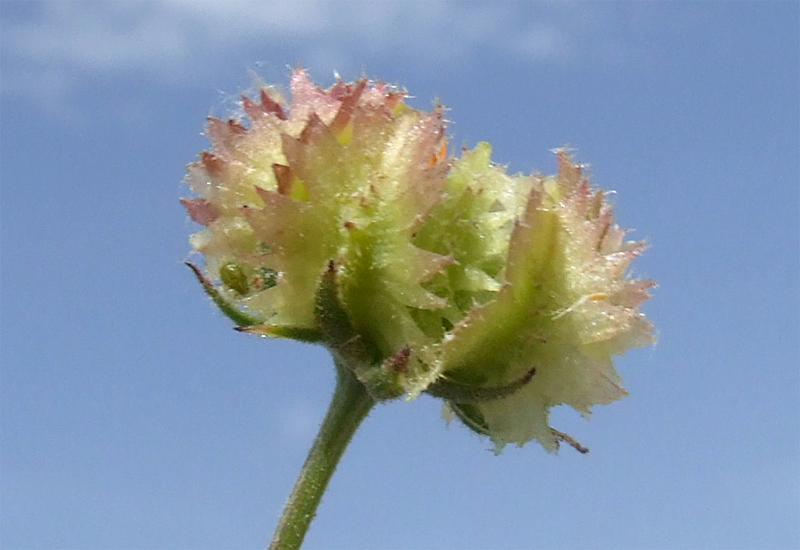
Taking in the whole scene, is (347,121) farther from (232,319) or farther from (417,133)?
(232,319)

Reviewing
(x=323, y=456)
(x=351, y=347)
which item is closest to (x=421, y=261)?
(x=351, y=347)

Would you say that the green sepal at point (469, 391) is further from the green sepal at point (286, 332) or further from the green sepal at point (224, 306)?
the green sepal at point (224, 306)

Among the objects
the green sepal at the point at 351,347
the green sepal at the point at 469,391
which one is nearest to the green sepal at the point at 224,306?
the green sepal at the point at 351,347

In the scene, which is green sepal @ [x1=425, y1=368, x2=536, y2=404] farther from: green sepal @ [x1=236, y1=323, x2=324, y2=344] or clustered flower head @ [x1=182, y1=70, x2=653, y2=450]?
green sepal @ [x1=236, y1=323, x2=324, y2=344]

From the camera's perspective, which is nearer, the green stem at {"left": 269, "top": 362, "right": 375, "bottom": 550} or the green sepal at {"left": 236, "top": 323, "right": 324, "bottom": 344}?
the green stem at {"left": 269, "top": 362, "right": 375, "bottom": 550}

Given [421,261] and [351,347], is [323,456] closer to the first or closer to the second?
[351,347]

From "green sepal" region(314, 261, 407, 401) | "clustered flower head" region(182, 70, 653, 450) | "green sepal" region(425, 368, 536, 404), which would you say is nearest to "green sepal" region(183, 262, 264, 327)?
"clustered flower head" region(182, 70, 653, 450)
